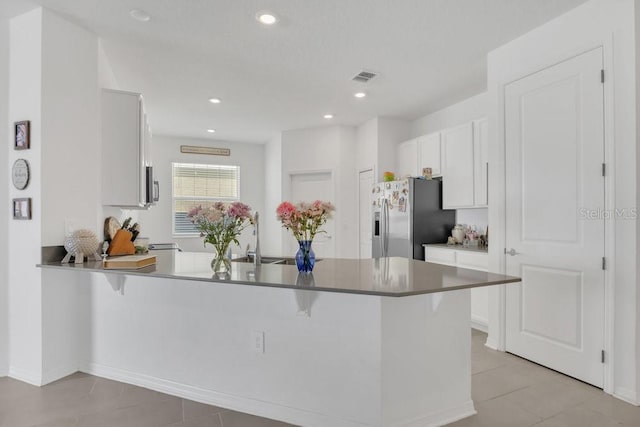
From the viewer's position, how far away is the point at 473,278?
1932 mm

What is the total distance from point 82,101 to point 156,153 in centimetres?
359

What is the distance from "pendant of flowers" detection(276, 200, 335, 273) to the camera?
2045 millimetres

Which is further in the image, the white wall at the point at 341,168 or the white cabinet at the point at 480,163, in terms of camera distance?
the white wall at the point at 341,168

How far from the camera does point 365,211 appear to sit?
5555mm

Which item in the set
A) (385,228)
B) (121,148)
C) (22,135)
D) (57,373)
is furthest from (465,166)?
(57,373)

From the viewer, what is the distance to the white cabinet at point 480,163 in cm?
385

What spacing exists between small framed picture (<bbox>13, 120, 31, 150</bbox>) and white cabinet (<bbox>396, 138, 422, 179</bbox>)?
411 cm

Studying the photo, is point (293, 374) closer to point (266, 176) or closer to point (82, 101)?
point (82, 101)

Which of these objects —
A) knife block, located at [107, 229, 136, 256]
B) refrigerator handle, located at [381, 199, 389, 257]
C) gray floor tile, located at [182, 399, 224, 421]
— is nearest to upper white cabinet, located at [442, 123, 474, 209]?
refrigerator handle, located at [381, 199, 389, 257]

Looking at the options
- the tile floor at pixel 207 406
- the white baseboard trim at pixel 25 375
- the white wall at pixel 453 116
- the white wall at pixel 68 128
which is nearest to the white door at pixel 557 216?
the tile floor at pixel 207 406

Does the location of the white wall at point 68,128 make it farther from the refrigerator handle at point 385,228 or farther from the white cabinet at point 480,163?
the white cabinet at point 480,163

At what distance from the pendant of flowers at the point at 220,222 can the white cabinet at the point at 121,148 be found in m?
1.17

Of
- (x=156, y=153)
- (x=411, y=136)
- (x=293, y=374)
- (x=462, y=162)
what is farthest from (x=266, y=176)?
(x=293, y=374)

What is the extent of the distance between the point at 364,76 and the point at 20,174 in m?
3.09
